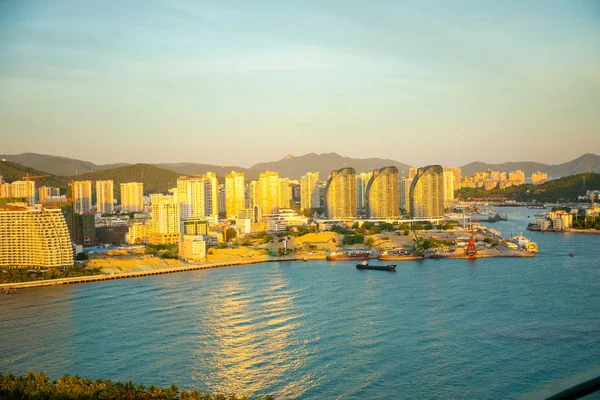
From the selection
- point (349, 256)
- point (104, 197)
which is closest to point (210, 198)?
point (104, 197)

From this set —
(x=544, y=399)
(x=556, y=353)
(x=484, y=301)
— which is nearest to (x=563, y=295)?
(x=484, y=301)

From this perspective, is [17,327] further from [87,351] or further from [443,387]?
[443,387]

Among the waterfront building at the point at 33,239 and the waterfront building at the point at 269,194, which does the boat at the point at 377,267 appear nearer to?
the waterfront building at the point at 33,239

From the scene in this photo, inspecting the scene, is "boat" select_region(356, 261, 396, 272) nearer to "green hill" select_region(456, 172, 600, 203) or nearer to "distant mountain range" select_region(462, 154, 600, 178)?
"green hill" select_region(456, 172, 600, 203)

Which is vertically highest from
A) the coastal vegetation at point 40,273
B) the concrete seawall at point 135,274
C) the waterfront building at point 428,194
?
the waterfront building at point 428,194

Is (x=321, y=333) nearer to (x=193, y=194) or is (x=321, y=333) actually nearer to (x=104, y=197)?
(x=193, y=194)

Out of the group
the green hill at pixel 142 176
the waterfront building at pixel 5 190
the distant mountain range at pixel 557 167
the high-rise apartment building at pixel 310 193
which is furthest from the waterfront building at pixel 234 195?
the distant mountain range at pixel 557 167

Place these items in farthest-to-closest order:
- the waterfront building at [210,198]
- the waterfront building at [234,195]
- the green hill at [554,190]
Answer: the green hill at [554,190] → the waterfront building at [234,195] → the waterfront building at [210,198]
